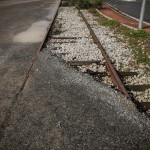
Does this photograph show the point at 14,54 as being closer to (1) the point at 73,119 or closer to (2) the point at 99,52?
(2) the point at 99,52

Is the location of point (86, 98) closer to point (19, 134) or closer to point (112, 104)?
point (112, 104)

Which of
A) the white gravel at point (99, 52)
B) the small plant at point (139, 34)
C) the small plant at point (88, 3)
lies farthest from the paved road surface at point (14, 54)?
the small plant at point (88, 3)

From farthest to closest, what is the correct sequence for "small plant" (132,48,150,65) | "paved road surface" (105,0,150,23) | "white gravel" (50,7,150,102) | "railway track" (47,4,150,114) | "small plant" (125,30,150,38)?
"paved road surface" (105,0,150,23), "small plant" (125,30,150,38), "small plant" (132,48,150,65), "white gravel" (50,7,150,102), "railway track" (47,4,150,114)

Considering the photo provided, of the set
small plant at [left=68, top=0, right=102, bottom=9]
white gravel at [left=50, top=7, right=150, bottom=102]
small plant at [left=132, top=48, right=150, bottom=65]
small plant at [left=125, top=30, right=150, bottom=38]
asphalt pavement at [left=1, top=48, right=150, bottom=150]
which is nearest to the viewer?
asphalt pavement at [left=1, top=48, right=150, bottom=150]

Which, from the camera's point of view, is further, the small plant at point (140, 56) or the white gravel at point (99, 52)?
the small plant at point (140, 56)

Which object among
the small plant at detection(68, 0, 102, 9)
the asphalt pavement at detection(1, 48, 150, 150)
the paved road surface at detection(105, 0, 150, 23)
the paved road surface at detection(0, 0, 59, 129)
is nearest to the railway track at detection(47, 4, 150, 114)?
the asphalt pavement at detection(1, 48, 150, 150)

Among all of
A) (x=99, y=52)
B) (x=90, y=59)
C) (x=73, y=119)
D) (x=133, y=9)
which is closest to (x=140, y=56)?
(x=99, y=52)

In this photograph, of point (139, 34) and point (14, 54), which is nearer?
point (14, 54)

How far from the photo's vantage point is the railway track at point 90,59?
3.62 m

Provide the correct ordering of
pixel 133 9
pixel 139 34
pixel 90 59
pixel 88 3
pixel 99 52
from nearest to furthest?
1. pixel 90 59
2. pixel 99 52
3. pixel 139 34
4. pixel 88 3
5. pixel 133 9

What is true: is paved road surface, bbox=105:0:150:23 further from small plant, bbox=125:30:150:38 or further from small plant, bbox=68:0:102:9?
small plant, bbox=125:30:150:38

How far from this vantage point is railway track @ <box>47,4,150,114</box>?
362cm

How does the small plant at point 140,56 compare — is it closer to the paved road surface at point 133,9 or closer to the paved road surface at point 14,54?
the paved road surface at point 14,54

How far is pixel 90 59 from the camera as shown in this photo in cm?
500
